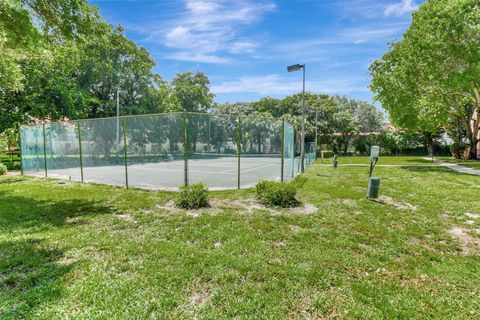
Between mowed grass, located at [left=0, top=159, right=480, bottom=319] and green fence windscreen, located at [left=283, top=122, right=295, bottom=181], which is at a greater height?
green fence windscreen, located at [left=283, top=122, right=295, bottom=181]

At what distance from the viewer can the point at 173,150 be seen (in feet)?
26.9

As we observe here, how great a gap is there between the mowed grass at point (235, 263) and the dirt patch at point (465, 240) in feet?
0.19

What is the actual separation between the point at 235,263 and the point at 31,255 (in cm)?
285

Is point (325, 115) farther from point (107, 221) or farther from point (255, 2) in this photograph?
point (107, 221)

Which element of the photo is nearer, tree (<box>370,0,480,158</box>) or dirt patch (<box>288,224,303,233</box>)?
dirt patch (<box>288,224,303,233</box>)

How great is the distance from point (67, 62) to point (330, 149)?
32.6 meters

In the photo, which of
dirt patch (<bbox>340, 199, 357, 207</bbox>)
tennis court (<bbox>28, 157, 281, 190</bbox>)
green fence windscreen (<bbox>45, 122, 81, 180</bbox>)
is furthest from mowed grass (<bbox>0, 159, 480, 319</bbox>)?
green fence windscreen (<bbox>45, 122, 81, 180</bbox>)

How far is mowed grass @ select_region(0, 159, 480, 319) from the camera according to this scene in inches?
99.5

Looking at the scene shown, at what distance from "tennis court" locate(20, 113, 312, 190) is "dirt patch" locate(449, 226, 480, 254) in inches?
201

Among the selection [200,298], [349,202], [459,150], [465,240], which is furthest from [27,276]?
[459,150]

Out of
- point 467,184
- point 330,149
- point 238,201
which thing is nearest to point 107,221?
point 238,201

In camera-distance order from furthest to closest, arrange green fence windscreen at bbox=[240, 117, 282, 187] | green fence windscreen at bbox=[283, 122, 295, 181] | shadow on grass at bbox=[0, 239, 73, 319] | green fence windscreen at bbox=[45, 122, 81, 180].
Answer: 1. green fence windscreen at bbox=[45, 122, 81, 180]
2. green fence windscreen at bbox=[283, 122, 295, 181]
3. green fence windscreen at bbox=[240, 117, 282, 187]
4. shadow on grass at bbox=[0, 239, 73, 319]

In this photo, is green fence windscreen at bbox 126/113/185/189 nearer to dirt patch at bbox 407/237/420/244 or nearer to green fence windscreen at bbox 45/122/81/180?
green fence windscreen at bbox 45/122/81/180

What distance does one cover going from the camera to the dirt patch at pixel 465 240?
4.01 m
